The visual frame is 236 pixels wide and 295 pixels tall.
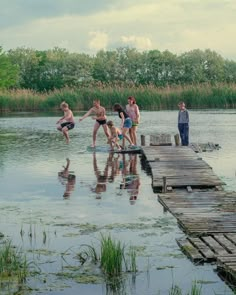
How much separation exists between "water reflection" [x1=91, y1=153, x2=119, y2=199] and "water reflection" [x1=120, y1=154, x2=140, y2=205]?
238 mm


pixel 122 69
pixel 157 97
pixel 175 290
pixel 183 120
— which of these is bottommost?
A: pixel 175 290

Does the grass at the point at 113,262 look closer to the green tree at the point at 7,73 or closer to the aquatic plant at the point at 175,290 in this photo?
the aquatic plant at the point at 175,290

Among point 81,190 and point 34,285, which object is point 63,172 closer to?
point 81,190

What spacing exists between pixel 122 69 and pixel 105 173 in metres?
83.0

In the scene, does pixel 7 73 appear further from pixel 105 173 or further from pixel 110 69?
pixel 105 173

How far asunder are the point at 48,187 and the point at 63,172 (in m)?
2.80

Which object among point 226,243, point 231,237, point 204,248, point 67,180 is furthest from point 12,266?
point 67,180

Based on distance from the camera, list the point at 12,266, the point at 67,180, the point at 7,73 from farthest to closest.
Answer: the point at 7,73 → the point at 67,180 → the point at 12,266

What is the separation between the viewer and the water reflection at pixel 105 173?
16.1 meters

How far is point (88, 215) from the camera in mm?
12891

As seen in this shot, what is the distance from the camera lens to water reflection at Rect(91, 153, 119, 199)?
16.1 meters

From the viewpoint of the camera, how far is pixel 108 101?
56.5m

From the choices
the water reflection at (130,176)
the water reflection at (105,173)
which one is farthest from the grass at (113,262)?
the water reflection at (105,173)

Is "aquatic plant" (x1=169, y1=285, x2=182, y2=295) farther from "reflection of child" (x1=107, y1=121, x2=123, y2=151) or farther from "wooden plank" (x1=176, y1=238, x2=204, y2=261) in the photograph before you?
"reflection of child" (x1=107, y1=121, x2=123, y2=151)
